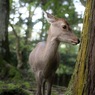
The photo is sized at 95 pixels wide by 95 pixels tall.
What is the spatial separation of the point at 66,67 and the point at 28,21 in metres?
4.26

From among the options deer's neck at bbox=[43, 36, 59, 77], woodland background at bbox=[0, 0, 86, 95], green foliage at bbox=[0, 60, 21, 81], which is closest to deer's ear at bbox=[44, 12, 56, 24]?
deer's neck at bbox=[43, 36, 59, 77]

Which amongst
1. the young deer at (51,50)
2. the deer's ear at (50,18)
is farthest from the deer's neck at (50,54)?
the deer's ear at (50,18)

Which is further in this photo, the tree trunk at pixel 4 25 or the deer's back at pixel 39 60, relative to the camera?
the tree trunk at pixel 4 25

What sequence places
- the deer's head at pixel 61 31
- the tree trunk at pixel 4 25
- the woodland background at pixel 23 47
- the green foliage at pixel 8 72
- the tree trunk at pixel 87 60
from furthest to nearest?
1. the tree trunk at pixel 4 25
2. the green foliage at pixel 8 72
3. the woodland background at pixel 23 47
4. the deer's head at pixel 61 31
5. the tree trunk at pixel 87 60

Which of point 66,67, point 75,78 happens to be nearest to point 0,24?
point 75,78

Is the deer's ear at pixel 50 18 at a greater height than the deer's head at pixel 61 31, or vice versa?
the deer's ear at pixel 50 18

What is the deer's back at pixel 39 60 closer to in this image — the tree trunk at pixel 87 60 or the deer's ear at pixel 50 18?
the deer's ear at pixel 50 18

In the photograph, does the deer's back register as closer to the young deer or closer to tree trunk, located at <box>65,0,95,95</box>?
the young deer

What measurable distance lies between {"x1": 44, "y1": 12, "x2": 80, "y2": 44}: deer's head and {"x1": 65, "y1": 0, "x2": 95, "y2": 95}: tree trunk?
153cm

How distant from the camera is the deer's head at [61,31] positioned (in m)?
7.09

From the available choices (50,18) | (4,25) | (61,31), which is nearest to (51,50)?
(61,31)

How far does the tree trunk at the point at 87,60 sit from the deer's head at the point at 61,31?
153 cm

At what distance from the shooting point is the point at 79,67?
5.48m

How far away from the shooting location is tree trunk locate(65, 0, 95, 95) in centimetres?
518
